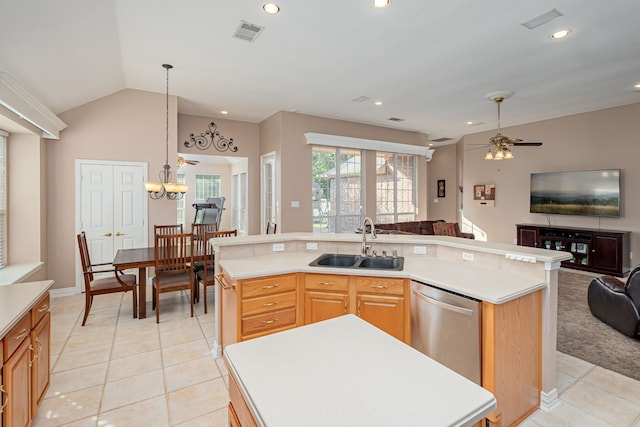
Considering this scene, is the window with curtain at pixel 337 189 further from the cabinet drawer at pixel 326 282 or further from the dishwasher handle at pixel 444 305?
the dishwasher handle at pixel 444 305

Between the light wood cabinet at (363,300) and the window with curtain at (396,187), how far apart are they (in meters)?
4.87

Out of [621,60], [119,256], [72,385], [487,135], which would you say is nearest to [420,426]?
[72,385]

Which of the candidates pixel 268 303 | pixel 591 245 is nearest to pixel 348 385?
pixel 268 303

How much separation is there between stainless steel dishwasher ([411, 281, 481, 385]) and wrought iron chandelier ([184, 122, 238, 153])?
528 cm

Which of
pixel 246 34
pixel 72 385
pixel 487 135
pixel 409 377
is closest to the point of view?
pixel 409 377

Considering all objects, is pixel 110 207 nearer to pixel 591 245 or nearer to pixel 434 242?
pixel 434 242

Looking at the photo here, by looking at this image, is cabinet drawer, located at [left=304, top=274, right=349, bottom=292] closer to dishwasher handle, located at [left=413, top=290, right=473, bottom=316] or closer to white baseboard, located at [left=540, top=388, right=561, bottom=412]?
dishwasher handle, located at [left=413, top=290, right=473, bottom=316]

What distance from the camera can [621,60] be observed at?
12.2 ft

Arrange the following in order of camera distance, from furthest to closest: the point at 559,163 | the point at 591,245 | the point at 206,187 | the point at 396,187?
the point at 206,187 → the point at 396,187 → the point at 559,163 → the point at 591,245

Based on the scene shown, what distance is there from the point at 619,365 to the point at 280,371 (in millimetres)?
3201

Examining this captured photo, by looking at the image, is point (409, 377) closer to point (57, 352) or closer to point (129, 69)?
point (57, 352)

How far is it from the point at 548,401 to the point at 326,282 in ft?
5.65

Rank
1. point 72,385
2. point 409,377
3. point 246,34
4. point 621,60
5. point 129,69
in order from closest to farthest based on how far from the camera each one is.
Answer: point 409,377, point 72,385, point 246,34, point 621,60, point 129,69

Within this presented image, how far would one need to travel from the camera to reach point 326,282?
251 centimetres
